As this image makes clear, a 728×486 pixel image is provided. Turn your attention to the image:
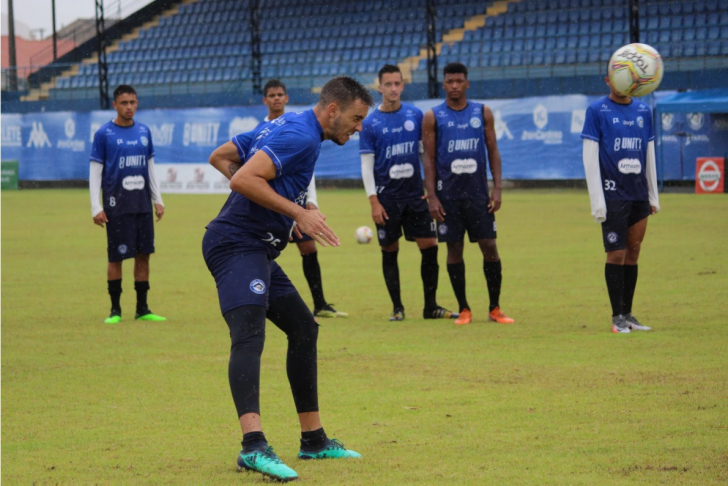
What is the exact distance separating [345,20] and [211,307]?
104 feet

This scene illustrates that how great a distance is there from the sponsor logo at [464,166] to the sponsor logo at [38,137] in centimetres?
3109

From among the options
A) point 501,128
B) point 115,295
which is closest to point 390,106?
point 115,295

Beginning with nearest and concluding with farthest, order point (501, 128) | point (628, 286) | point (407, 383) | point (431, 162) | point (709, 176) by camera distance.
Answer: point (407, 383), point (628, 286), point (431, 162), point (709, 176), point (501, 128)

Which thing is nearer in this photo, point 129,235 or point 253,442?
point 253,442

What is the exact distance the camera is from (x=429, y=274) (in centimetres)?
963

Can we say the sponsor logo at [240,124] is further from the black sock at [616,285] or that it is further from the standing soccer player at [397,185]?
the black sock at [616,285]

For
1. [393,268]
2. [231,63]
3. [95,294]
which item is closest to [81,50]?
[231,63]

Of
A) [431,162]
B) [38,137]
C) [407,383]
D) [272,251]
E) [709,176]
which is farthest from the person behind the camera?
[38,137]

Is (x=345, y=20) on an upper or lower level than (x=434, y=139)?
upper

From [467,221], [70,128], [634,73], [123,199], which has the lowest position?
[467,221]

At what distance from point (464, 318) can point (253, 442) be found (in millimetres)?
5017

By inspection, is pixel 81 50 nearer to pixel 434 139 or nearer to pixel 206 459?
pixel 434 139

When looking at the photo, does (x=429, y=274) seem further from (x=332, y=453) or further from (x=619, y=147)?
(x=332, y=453)

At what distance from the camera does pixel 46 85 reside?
147 ft
